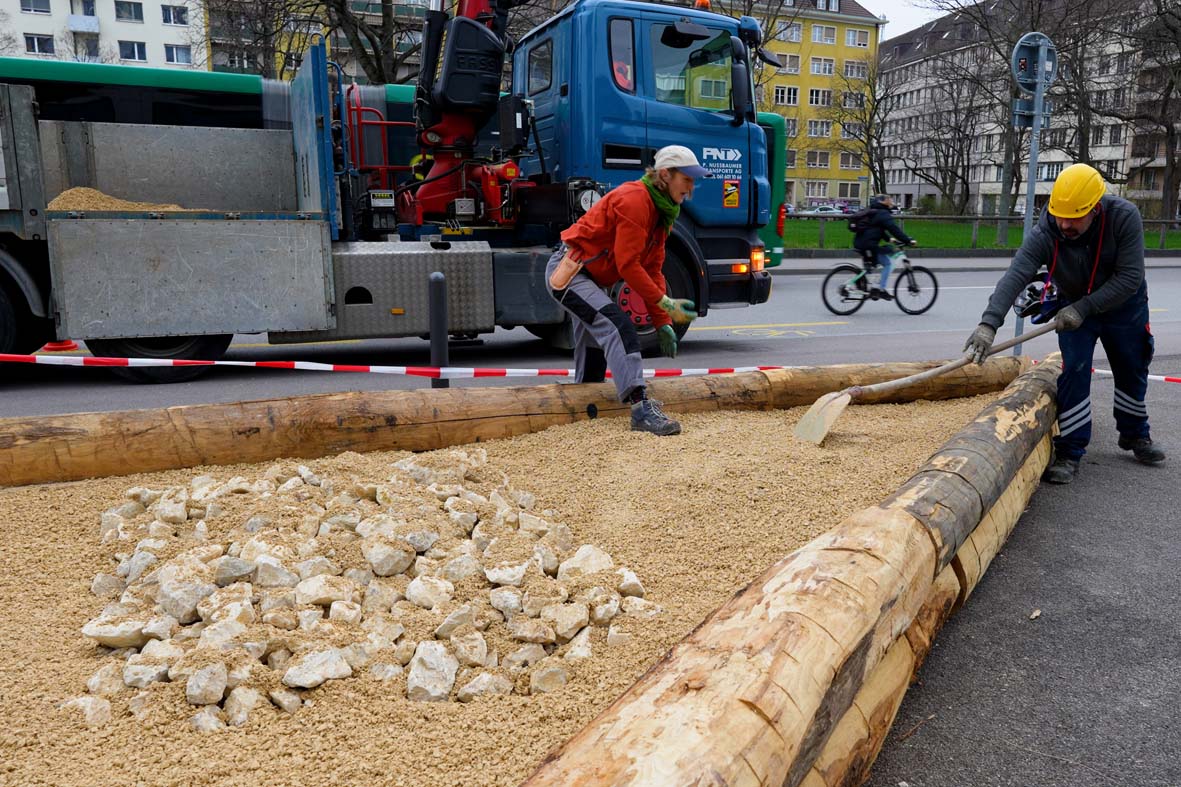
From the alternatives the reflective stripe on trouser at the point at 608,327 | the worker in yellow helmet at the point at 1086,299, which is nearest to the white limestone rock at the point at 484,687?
the reflective stripe on trouser at the point at 608,327

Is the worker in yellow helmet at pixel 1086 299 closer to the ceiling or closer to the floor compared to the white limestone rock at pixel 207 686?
closer to the ceiling

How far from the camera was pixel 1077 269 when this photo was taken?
5402 mm

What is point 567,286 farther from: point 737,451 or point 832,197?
point 832,197

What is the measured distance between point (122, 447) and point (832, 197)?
82351mm

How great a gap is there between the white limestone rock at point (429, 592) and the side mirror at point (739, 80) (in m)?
7.22

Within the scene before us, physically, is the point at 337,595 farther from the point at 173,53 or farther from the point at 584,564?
the point at 173,53

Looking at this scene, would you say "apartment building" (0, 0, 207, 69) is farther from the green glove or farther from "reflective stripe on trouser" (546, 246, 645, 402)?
the green glove

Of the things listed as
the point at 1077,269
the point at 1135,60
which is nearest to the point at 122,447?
the point at 1077,269

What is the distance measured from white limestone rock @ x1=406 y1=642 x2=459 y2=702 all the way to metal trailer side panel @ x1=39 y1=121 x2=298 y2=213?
696cm

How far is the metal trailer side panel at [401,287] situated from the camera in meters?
8.47

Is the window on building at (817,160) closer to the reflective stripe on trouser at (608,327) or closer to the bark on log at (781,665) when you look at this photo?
the reflective stripe on trouser at (608,327)

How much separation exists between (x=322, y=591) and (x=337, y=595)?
5 cm

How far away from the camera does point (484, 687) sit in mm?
2623

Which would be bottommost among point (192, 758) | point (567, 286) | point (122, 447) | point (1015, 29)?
point (192, 758)
